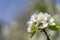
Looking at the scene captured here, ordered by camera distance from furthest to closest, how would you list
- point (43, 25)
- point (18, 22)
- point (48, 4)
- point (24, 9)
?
point (18, 22), point (24, 9), point (48, 4), point (43, 25)

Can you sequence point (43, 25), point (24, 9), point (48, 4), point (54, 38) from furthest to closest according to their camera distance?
point (24, 9) → point (48, 4) → point (54, 38) → point (43, 25)

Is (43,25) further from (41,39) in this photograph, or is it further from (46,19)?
(41,39)

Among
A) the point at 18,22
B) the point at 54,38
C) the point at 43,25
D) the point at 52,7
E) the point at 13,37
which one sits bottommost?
the point at 43,25

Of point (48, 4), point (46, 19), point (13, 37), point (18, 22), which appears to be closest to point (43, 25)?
point (46, 19)

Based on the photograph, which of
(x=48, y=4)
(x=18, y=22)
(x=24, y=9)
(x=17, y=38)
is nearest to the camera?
(x=48, y=4)

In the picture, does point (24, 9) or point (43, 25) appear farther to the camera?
point (24, 9)

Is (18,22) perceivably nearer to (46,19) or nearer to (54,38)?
(54,38)

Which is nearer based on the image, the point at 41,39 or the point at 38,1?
the point at 41,39

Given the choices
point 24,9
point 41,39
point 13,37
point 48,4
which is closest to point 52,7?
point 48,4

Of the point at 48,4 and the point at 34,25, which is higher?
the point at 48,4
